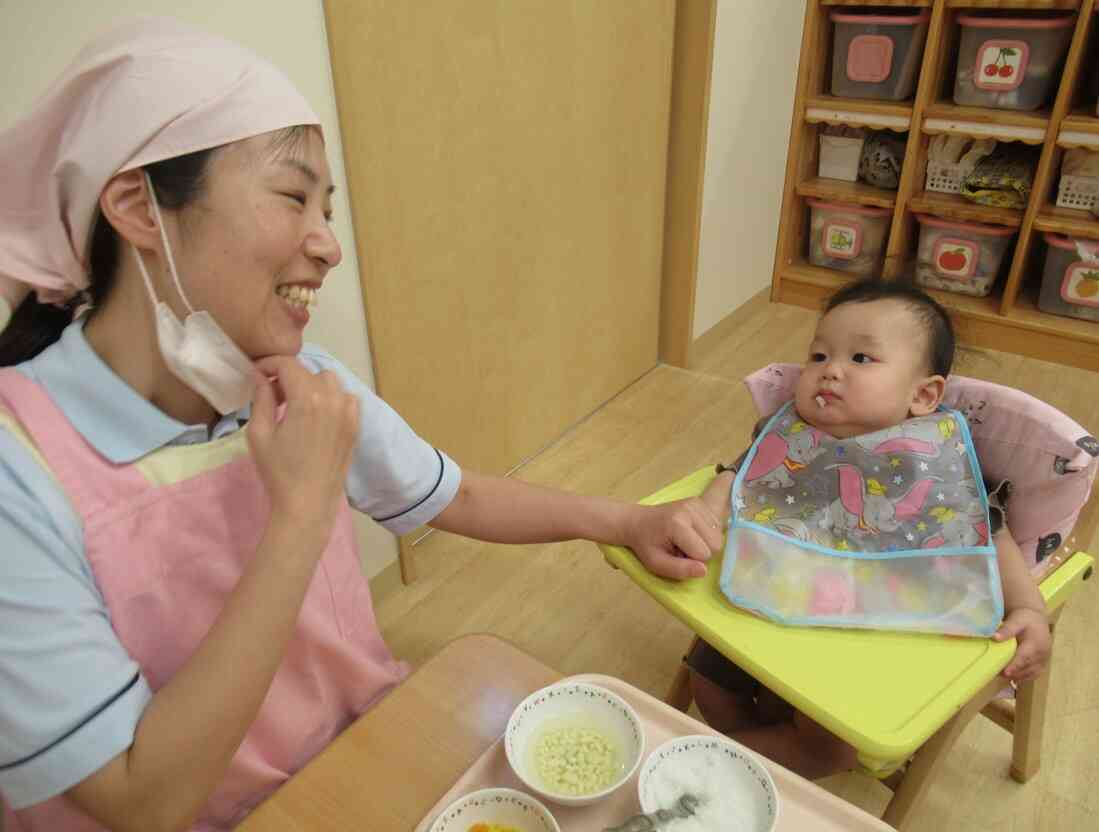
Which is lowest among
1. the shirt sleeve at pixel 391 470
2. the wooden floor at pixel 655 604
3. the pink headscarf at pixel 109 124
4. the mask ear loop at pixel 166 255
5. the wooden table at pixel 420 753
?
the wooden floor at pixel 655 604

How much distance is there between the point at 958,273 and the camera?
10.5ft

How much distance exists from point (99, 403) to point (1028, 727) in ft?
5.16

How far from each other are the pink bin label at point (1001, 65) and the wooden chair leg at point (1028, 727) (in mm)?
2125

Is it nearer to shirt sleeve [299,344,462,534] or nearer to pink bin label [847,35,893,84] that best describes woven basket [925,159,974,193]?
pink bin label [847,35,893,84]

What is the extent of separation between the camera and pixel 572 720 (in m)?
0.79

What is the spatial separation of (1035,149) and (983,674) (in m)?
2.74

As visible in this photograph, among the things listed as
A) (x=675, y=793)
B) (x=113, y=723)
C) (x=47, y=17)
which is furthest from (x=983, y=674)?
(x=47, y=17)

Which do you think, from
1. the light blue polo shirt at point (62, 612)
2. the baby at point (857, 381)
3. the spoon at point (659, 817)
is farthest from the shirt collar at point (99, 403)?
the baby at point (857, 381)

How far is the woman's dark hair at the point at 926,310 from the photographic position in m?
1.35

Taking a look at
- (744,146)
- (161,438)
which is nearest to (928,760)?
(161,438)

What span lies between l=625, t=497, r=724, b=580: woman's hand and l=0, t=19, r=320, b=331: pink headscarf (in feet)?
2.12

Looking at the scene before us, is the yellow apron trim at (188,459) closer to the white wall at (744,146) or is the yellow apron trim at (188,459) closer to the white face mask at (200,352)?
the white face mask at (200,352)

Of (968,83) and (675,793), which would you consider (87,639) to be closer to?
(675,793)

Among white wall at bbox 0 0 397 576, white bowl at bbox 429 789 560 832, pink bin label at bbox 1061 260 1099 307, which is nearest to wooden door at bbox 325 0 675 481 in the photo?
white wall at bbox 0 0 397 576
